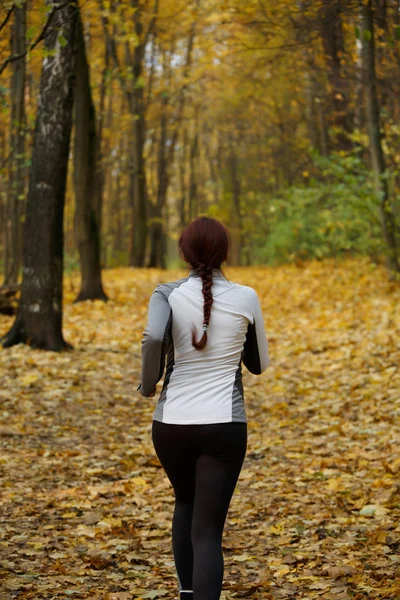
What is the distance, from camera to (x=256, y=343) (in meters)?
3.52

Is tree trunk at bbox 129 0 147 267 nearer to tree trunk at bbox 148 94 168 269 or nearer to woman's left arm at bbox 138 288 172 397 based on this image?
tree trunk at bbox 148 94 168 269

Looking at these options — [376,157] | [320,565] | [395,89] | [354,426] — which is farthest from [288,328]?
[320,565]

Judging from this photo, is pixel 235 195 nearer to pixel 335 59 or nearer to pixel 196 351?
pixel 335 59

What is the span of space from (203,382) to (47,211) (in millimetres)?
8925

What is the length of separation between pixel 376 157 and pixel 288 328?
4.11 meters

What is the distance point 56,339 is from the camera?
39.2 feet

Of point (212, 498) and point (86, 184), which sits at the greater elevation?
point (86, 184)

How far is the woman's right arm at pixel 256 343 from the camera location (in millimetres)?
3436

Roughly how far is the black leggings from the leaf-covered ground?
127 centimetres

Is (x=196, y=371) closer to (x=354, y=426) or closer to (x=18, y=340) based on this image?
(x=354, y=426)

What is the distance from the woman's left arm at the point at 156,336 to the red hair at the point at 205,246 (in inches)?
7.7

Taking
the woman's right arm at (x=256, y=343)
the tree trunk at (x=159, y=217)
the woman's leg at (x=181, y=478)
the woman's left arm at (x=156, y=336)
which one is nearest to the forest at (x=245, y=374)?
the woman's leg at (x=181, y=478)

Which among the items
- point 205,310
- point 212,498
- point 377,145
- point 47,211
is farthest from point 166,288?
point 377,145

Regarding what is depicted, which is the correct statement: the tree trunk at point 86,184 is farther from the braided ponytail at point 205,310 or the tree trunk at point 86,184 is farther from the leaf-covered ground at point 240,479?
the braided ponytail at point 205,310
